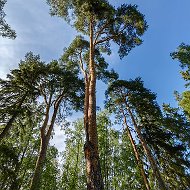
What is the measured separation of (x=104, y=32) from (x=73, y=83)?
15.9 feet

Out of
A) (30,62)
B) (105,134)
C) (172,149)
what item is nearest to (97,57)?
(30,62)

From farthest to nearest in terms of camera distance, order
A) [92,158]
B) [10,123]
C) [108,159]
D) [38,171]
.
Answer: [108,159]
[10,123]
[38,171]
[92,158]

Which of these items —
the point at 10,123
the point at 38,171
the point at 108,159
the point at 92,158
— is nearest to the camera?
the point at 92,158

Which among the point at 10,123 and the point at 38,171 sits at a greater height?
the point at 10,123

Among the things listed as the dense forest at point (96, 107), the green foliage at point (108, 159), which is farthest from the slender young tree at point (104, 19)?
the green foliage at point (108, 159)

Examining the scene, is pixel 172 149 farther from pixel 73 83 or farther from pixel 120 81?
pixel 73 83

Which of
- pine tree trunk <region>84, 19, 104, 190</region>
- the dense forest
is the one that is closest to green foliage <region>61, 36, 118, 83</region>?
the dense forest

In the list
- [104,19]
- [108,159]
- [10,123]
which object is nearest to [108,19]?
[104,19]

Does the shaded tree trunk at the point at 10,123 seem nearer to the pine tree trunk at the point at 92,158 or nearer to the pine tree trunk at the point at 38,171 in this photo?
the pine tree trunk at the point at 38,171

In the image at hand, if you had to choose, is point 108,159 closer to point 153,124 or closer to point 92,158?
point 153,124

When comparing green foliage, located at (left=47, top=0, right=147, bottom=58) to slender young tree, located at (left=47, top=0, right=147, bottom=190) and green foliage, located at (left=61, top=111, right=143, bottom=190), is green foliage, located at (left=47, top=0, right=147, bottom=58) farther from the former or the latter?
green foliage, located at (left=61, top=111, right=143, bottom=190)

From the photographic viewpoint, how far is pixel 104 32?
16.0 m

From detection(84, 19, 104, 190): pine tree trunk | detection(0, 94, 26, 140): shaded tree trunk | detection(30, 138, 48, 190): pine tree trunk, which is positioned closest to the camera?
detection(84, 19, 104, 190): pine tree trunk

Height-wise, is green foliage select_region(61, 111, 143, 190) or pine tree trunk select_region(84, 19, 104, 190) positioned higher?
green foliage select_region(61, 111, 143, 190)
